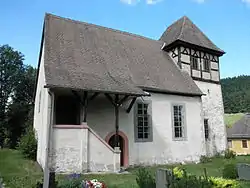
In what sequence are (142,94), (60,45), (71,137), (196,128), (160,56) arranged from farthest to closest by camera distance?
(160,56)
(196,128)
(60,45)
(142,94)
(71,137)

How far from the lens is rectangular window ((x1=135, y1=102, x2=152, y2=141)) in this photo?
51.3 ft

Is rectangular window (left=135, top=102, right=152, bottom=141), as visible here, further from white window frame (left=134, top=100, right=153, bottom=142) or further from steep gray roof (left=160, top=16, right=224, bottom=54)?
steep gray roof (left=160, top=16, right=224, bottom=54)

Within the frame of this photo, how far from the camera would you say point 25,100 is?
37125mm

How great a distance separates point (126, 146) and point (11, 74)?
29491 mm

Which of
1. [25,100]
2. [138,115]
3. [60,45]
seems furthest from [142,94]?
[25,100]

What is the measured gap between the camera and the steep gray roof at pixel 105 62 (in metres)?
13.4

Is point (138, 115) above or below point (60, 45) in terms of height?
below

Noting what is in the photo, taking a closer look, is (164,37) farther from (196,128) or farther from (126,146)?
(126,146)

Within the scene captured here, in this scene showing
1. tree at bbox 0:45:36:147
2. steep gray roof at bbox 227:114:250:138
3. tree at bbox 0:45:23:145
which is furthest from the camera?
steep gray roof at bbox 227:114:250:138

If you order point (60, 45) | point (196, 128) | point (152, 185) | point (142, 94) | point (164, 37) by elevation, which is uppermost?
point (164, 37)

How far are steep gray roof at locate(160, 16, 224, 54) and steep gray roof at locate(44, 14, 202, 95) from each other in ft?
5.98

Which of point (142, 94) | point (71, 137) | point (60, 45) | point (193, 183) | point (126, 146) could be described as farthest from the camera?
point (60, 45)

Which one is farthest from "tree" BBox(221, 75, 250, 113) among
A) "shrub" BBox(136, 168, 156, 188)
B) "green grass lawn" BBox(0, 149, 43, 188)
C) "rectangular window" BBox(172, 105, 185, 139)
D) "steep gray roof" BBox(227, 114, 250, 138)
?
"shrub" BBox(136, 168, 156, 188)

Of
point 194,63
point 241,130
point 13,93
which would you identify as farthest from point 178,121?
point 13,93
